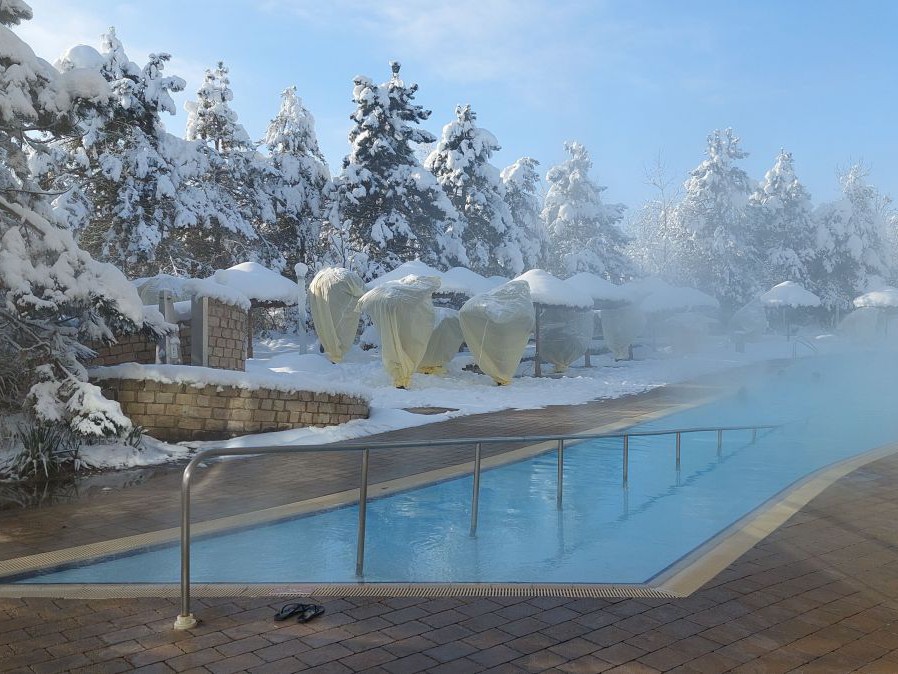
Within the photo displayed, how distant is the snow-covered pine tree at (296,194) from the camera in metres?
31.7

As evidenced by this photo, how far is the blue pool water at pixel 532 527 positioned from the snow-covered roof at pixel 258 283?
10461 mm

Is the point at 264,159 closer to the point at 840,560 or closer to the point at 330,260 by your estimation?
the point at 330,260

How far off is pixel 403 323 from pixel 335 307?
5.21 m

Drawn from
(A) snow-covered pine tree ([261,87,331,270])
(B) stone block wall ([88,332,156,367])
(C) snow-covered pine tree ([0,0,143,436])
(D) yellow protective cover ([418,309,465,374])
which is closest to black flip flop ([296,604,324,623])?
(C) snow-covered pine tree ([0,0,143,436])

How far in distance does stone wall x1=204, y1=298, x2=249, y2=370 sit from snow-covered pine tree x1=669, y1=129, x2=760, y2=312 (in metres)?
36.9

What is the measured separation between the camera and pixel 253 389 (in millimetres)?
9828

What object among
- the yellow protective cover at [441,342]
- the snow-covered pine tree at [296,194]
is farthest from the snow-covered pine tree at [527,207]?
the yellow protective cover at [441,342]

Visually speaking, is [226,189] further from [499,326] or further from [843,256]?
[843,256]

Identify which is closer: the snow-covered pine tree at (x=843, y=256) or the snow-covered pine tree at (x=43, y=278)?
the snow-covered pine tree at (x=43, y=278)

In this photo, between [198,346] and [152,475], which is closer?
[152,475]

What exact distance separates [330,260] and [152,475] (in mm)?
27635

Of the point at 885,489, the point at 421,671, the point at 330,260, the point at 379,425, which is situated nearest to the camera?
the point at 421,671

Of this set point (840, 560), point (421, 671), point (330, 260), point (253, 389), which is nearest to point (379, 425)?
point (253, 389)

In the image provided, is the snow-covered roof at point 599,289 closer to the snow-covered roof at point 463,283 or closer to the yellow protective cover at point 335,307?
the snow-covered roof at point 463,283
